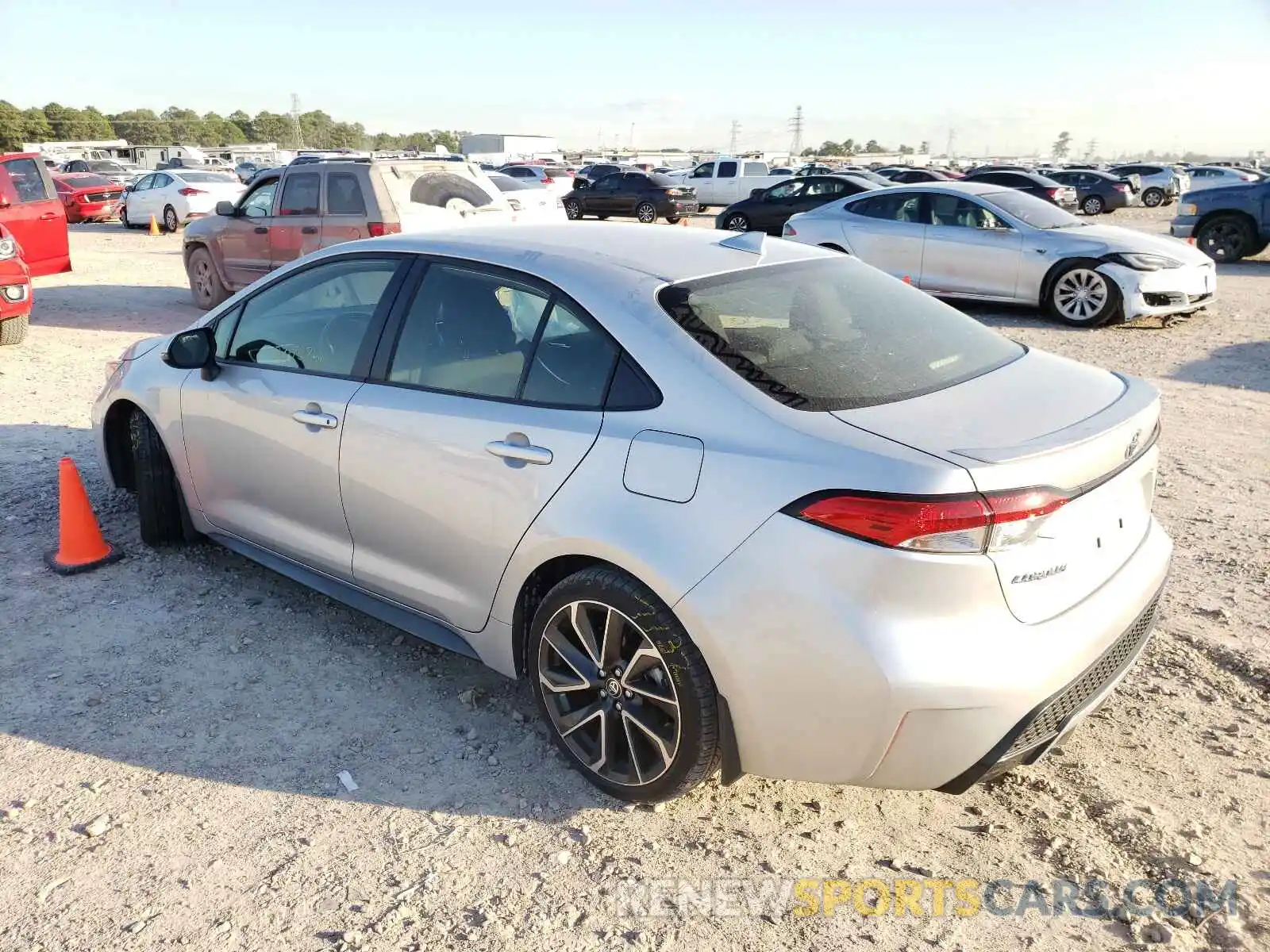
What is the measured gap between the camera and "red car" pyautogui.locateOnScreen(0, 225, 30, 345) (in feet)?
31.1

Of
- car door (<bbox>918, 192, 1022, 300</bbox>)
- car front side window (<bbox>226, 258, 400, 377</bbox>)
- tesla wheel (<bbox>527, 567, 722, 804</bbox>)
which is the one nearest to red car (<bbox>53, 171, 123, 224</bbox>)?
car door (<bbox>918, 192, 1022, 300</bbox>)

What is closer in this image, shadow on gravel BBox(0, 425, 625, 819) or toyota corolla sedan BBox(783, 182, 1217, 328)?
shadow on gravel BBox(0, 425, 625, 819)

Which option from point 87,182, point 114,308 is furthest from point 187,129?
point 114,308

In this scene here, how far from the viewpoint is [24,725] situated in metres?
3.46

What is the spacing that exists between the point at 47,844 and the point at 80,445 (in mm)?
4386

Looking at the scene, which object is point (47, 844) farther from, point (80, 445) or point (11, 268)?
point (11, 268)

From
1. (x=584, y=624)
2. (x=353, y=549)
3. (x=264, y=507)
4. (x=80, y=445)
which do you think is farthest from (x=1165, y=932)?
(x=80, y=445)

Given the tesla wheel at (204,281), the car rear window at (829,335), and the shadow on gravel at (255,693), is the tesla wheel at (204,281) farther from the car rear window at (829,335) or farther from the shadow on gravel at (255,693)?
the car rear window at (829,335)

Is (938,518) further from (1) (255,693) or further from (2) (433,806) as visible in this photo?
(1) (255,693)

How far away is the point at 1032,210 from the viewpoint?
37.9 feet

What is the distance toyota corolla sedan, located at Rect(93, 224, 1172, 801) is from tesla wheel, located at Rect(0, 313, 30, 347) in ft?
23.7

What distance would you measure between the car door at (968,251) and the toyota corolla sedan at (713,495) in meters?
8.52

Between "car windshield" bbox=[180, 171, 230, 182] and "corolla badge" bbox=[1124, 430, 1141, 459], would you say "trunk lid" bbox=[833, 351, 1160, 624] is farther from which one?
"car windshield" bbox=[180, 171, 230, 182]

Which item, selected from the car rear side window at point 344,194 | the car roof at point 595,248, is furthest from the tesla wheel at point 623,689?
the car rear side window at point 344,194
